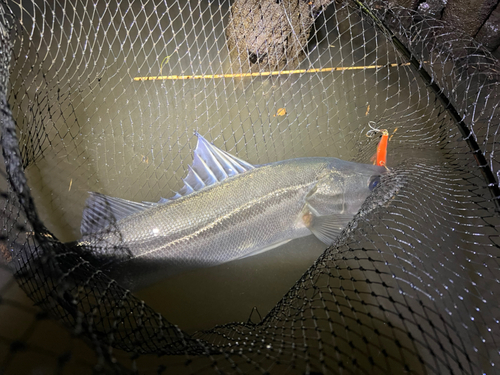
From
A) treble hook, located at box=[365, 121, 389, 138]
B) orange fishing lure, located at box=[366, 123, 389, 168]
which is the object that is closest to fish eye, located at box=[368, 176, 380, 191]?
orange fishing lure, located at box=[366, 123, 389, 168]

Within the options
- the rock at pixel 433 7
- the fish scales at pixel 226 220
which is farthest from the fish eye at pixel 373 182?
the rock at pixel 433 7

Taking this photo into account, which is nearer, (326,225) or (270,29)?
(326,225)

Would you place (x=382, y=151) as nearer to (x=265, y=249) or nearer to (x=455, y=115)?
(x=455, y=115)

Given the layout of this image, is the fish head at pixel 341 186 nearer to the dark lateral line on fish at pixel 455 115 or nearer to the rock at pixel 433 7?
the dark lateral line on fish at pixel 455 115

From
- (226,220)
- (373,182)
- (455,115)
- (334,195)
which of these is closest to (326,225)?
(334,195)

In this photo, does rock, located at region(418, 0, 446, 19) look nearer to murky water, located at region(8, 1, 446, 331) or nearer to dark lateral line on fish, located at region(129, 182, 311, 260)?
murky water, located at region(8, 1, 446, 331)

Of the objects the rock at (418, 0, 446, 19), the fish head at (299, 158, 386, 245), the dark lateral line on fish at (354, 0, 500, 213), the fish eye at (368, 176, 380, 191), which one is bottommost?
the fish head at (299, 158, 386, 245)

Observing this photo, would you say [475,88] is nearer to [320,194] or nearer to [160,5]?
[320,194]
